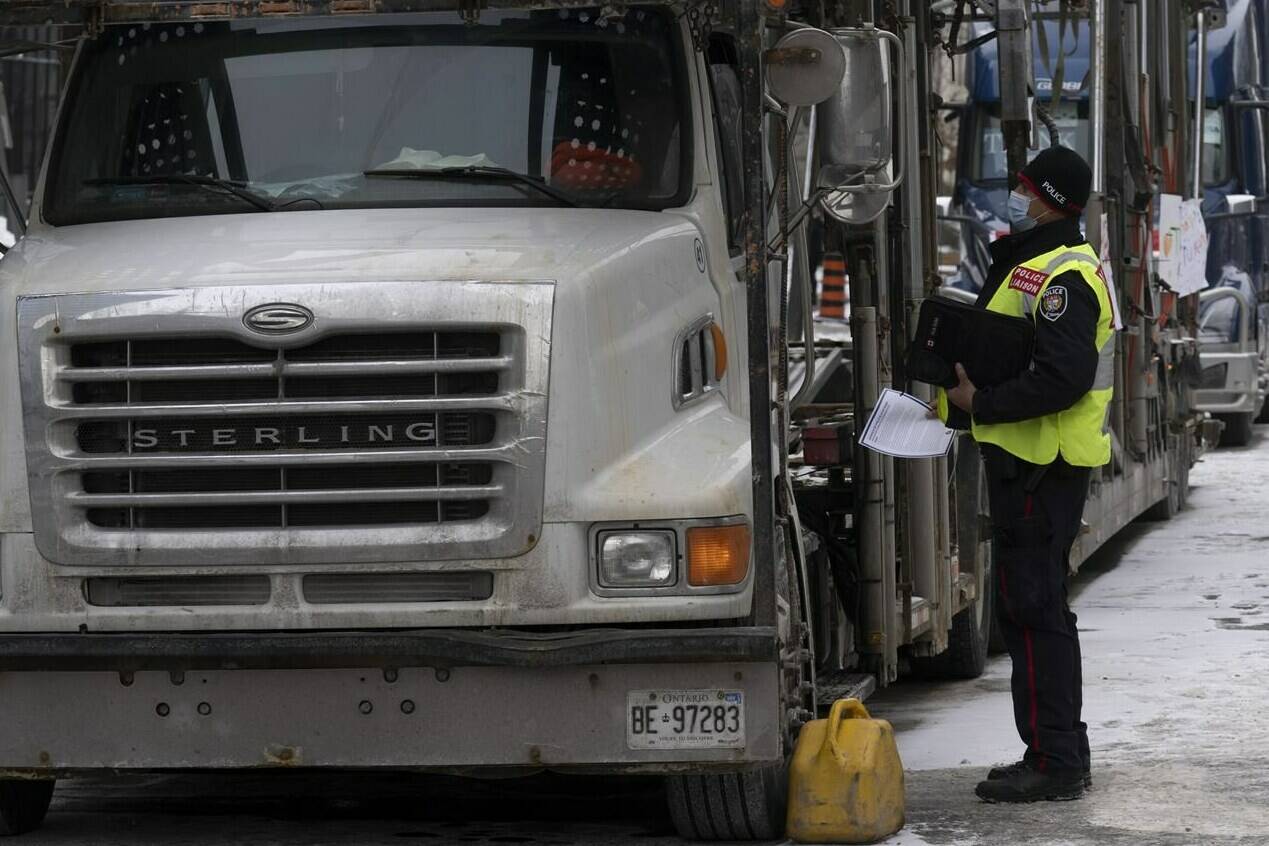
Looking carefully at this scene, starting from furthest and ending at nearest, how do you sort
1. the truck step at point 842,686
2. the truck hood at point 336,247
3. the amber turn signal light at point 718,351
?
the truck step at point 842,686 → the amber turn signal light at point 718,351 → the truck hood at point 336,247

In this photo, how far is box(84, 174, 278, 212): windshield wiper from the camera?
22.3 feet

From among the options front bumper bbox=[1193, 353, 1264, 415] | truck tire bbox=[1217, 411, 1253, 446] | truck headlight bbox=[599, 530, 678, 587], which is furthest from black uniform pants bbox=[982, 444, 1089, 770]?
truck tire bbox=[1217, 411, 1253, 446]

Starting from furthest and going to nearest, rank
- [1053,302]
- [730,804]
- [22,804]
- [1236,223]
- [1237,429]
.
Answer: [1237,429] < [1236,223] < [1053,302] < [22,804] < [730,804]

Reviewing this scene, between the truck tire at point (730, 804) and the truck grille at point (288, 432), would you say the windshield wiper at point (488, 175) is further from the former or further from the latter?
the truck tire at point (730, 804)

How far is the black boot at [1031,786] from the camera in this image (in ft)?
23.8

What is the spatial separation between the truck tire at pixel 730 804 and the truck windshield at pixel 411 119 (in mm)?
1622

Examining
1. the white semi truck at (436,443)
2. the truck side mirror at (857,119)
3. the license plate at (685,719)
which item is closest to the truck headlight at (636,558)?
the white semi truck at (436,443)

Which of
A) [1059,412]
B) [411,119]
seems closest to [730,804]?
[1059,412]

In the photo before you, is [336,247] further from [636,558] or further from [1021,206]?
[1021,206]

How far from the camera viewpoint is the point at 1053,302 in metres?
7.18

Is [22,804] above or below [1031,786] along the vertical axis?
above

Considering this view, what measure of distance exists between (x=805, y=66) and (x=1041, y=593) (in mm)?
1850

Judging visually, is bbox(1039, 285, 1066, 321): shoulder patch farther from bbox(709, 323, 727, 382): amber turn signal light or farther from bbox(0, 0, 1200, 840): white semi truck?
bbox(709, 323, 727, 382): amber turn signal light

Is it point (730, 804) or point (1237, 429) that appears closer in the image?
point (730, 804)
